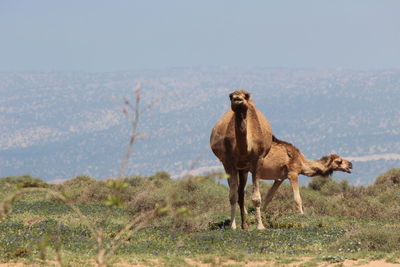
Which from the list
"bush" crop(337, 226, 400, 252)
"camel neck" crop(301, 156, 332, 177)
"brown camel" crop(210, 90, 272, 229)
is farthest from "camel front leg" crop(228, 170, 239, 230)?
"camel neck" crop(301, 156, 332, 177)

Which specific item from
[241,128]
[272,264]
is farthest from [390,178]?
[272,264]

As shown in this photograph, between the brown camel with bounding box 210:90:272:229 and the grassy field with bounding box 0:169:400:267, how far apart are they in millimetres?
1388

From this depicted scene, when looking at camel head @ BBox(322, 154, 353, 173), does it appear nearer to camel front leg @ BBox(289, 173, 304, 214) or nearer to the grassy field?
the grassy field

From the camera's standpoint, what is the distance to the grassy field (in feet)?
35.0

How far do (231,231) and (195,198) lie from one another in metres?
10.4

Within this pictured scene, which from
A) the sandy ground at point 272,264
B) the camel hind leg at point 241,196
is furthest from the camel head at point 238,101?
the sandy ground at point 272,264

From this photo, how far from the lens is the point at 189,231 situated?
63.3 ft

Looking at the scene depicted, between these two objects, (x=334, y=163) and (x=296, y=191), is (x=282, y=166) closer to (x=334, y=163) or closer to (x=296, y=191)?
(x=296, y=191)

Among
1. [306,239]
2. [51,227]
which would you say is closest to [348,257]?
[306,239]

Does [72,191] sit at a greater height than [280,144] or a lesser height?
lesser

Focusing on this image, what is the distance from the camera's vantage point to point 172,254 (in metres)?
14.9

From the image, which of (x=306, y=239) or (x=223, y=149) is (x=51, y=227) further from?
(x=306, y=239)

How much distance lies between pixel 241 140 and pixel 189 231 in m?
3.31

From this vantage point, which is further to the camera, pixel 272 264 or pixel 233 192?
pixel 233 192
